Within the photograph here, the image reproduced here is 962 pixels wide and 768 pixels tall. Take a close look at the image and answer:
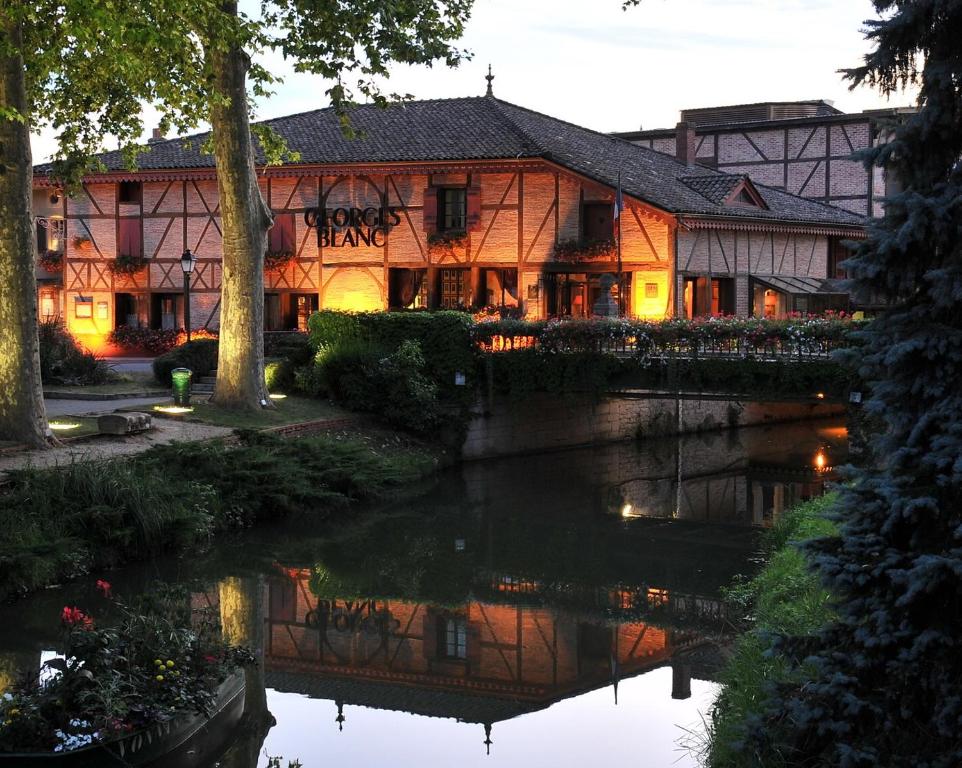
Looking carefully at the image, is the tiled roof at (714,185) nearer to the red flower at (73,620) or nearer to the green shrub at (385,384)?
the green shrub at (385,384)

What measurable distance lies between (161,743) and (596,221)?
25.7 m

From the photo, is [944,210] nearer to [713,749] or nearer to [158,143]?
[713,749]

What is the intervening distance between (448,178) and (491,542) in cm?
1701

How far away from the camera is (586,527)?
65.0 ft

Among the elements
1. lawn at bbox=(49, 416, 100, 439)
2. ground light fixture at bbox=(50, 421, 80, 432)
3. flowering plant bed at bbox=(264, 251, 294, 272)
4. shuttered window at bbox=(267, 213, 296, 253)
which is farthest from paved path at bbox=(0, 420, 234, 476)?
shuttered window at bbox=(267, 213, 296, 253)

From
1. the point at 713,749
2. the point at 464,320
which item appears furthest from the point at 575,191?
the point at 713,749

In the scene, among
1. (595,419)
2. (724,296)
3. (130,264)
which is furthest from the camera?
(130,264)

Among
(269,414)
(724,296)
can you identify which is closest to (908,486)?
(269,414)

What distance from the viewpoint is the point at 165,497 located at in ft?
54.2

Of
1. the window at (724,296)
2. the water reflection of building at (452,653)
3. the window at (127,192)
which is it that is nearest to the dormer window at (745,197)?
the window at (724,296)

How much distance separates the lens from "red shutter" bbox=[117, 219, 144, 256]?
3666 cm

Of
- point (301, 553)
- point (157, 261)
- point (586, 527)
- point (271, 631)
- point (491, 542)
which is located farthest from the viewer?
point (157, 261)

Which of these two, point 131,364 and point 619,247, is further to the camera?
point 131,364

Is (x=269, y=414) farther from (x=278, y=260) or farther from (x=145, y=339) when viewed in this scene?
(x=145, y=339)
